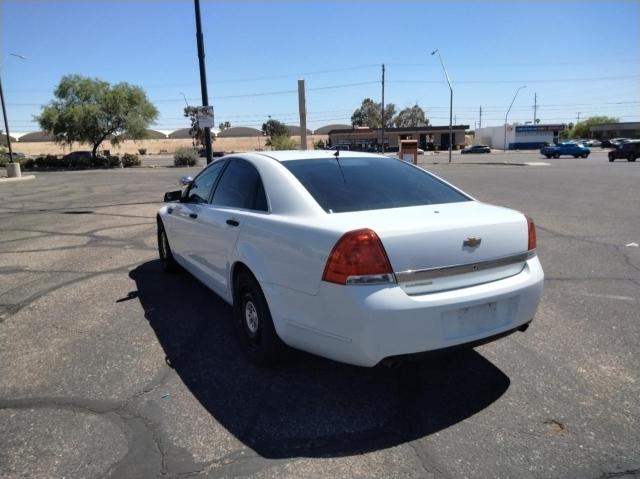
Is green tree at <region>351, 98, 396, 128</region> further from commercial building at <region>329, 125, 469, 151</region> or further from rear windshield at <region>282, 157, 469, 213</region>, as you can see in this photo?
rear windshield at <region>282, 157, 469, 213</region>

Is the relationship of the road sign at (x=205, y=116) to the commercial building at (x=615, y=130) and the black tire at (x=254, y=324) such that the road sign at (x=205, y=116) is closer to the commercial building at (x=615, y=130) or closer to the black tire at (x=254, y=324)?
the black tire at (x=254, y=324)

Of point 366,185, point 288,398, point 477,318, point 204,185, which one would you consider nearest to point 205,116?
point 204,185

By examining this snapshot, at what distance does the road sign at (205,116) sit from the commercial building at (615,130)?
395ft

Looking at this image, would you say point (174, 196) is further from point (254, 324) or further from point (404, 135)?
point (404, 135)

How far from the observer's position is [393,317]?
2.78 m

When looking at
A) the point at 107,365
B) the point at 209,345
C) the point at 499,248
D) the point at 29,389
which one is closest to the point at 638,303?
the point at 499,248

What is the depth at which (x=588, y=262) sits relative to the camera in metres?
6.80

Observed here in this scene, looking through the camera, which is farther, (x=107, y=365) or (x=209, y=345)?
(x=209, y=345)

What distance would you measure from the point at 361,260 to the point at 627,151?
43.9 meters

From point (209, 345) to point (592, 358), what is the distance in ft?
9.99

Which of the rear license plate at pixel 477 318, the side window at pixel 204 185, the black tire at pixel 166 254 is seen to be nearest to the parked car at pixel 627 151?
the black tire at pixel 166 254

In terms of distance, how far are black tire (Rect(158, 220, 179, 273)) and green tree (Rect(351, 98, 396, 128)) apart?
126027 millimetres

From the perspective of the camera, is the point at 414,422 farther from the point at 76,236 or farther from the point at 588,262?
the point at 76,236

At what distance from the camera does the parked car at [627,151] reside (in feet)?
128
